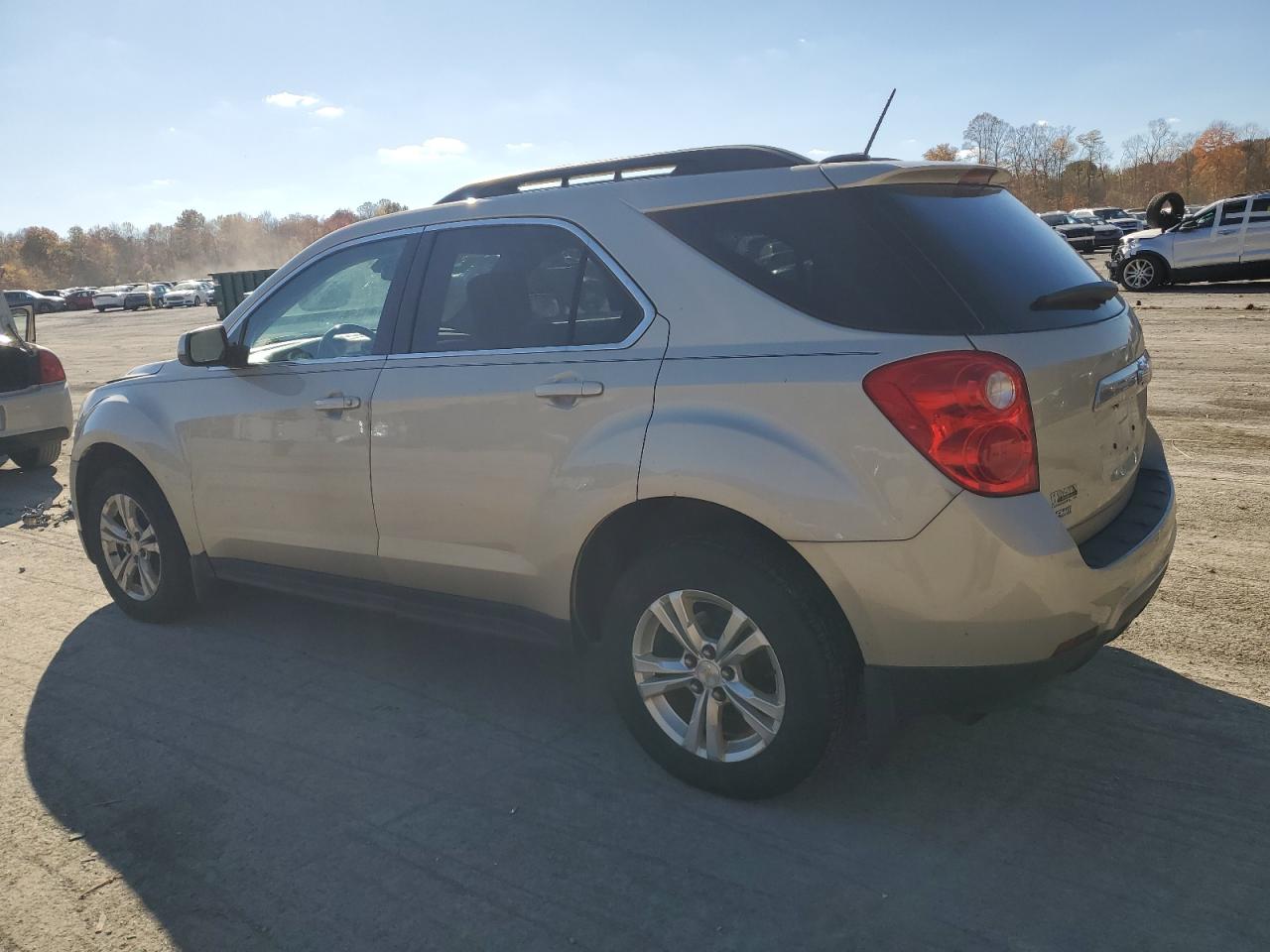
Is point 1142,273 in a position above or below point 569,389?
below

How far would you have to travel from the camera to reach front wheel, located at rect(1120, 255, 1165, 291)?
70.6 feet

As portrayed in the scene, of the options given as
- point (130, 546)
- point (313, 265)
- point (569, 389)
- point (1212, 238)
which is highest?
point (313, 265)

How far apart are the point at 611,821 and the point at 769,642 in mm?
752

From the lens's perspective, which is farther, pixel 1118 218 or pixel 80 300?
pixel 80 300

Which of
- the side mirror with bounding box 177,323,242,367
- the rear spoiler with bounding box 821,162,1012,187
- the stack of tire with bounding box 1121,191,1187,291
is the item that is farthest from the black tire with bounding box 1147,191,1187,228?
the side mirror with bounding box 177,323,242,367

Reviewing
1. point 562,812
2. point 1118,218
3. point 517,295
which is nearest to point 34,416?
point 517,295

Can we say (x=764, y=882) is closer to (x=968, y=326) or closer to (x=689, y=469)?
(x=689, y=469)

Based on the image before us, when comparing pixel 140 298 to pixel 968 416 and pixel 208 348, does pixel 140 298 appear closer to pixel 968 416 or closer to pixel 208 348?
pixel 208 348

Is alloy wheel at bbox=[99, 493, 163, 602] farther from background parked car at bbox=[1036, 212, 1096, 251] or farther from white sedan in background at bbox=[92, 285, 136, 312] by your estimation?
white sedan in background at bbox=[92, 285, 136, 312]

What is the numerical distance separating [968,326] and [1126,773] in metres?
1.54

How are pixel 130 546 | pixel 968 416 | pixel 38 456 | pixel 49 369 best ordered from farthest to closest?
pixel 38 456
pixel 49 369
pixel 130 546
pixel 968 416

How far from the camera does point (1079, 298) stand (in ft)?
10.4

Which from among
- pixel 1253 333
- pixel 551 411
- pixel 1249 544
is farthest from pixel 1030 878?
pixel 1253 333

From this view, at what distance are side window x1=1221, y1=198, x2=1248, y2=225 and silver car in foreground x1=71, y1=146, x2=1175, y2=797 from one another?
19.6m
